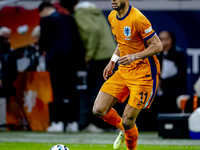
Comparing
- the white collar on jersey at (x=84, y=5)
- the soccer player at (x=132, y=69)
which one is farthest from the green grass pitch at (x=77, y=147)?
the white collar on jersey at (x=84, y=5)

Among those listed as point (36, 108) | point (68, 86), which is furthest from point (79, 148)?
point (36, 108)

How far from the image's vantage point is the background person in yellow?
26.0ft

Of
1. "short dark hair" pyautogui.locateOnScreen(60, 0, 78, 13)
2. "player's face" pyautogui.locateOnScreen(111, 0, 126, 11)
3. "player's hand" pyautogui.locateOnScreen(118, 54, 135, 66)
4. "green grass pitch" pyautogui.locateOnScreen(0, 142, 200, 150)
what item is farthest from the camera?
"short dark hair" pyautogui.locateOnScreen(60, 0, 78, 13)

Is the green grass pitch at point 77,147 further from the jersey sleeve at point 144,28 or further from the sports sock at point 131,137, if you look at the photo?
the jersey sleeve at point 144,28

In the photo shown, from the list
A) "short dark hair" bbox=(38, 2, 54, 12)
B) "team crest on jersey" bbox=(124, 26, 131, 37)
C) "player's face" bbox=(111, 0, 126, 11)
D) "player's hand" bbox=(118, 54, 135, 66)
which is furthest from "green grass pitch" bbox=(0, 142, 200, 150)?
"short dark hair" bbox=(38, 2, 54, 12)

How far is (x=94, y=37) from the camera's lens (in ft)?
26.0

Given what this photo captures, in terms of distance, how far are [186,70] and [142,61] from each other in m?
3.42

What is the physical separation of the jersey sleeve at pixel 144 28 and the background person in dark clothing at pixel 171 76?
3.41 metres

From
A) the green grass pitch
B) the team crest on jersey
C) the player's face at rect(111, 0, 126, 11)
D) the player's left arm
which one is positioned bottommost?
the green grass pitch

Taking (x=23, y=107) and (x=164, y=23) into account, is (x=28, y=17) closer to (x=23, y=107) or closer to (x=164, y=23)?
(x=23, y=107)

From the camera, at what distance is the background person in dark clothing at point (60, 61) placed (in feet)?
25.8

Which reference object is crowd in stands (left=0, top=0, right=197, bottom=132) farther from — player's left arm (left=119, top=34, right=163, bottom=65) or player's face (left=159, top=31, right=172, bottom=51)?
player's left arm (left=119, top=34, right=163, bottom=65)

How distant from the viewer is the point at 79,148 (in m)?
5.84

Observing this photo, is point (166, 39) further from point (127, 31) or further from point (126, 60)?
point (126, 60)
